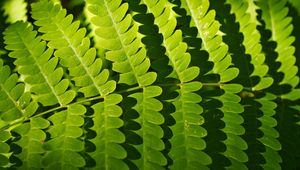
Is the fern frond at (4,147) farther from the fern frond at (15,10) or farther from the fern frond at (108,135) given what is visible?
the fern frond at (15,10)

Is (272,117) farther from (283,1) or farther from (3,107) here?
(3,107)

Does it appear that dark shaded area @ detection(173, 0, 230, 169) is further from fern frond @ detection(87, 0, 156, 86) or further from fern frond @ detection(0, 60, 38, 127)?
fern frond @ detection(0, 60, 38, 127)

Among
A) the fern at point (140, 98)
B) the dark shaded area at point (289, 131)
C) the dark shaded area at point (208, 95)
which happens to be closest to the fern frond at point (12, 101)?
the fern at point (140, 98)

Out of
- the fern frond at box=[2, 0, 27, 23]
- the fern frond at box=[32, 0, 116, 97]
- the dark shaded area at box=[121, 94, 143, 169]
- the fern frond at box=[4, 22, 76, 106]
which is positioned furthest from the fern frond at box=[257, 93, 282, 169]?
the fern frond at box=[2, 0, 27, 23]

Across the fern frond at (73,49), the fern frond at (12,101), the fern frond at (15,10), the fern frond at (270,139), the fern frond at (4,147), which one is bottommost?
the fern frond at (270,139)

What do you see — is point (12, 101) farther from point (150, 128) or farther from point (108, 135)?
point (150, 128)

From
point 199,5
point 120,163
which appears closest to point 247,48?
point 199,5

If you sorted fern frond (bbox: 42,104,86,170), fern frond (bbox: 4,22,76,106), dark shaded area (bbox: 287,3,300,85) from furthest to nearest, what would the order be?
dark shaded area (bbox: 287,3,300,85)
fern frond (bbox: 4,22,76,106)
fern frond (bbox: 42,104,86,170)

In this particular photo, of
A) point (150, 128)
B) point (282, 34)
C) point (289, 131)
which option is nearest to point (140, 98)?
point (150, 128)
